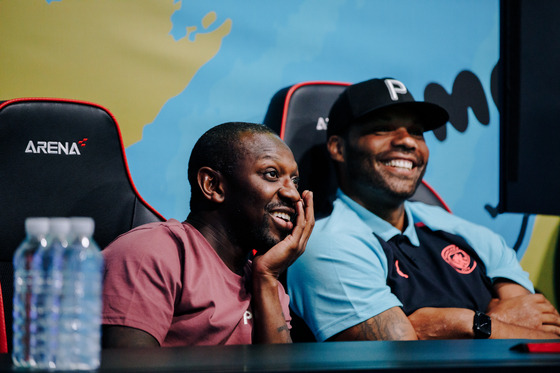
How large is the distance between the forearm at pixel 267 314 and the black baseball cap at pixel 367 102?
0.69 metres

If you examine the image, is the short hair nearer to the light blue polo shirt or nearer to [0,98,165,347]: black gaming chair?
[0,98,165,347]: black gaming chair

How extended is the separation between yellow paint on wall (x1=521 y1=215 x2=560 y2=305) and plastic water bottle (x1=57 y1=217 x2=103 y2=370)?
85.7 inches

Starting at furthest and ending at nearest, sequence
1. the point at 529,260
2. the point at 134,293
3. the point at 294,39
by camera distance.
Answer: the point at 529,260 < the point at 294,39 < the point at 134,293

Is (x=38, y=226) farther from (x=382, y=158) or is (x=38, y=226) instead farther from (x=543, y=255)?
(x=543, y=255)

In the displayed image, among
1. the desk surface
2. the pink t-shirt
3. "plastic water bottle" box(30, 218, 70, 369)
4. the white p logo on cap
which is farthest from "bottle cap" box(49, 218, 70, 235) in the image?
the white p logo on cap

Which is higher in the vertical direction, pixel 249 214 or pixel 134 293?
pixel 249 214

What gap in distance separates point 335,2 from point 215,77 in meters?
0.57

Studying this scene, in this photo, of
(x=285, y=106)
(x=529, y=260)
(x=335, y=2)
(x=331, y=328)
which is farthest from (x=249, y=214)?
(x=529, y=260)

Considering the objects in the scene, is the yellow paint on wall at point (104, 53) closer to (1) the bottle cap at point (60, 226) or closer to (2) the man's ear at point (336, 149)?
(2) the man's ear at point (336, 149)

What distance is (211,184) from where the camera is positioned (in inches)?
58.8

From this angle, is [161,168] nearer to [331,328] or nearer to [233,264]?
[233,264]

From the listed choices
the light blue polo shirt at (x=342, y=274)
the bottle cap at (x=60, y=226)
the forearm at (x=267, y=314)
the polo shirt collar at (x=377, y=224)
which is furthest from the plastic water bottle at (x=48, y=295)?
the polo shirt collar at (x=377, y=224)

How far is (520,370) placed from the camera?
27.9 inches

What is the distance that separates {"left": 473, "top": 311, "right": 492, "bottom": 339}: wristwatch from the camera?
157cm
